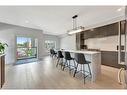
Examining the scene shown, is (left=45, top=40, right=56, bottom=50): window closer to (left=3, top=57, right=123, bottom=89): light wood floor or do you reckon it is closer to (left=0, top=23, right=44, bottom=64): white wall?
(left=0, top=23, right=44, bottom=64): white wall

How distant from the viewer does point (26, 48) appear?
848 cm

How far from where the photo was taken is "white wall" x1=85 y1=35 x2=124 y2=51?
5.45 meters

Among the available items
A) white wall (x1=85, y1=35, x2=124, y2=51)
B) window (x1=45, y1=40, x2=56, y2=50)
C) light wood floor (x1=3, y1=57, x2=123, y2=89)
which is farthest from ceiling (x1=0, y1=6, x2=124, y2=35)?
window (x1=45, y1=40, x2=56, y2=50)

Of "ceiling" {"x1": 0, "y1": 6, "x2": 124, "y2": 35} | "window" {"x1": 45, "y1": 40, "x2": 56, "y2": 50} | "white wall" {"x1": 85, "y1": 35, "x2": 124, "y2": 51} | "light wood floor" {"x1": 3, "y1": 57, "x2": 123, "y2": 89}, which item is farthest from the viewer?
"window" {"x1": 45, "y1": 40, "x2": 56, "y2": 50}

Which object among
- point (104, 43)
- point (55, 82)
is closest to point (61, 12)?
point (55, 82)

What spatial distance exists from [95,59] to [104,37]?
8.70 ft

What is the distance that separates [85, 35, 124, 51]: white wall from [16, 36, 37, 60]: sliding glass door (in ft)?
14.0

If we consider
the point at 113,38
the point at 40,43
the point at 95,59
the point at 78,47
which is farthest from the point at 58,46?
the point at 95,59

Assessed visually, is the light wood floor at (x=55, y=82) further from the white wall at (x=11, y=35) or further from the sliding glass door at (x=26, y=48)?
the sliding glass door at (x=26, y=48)

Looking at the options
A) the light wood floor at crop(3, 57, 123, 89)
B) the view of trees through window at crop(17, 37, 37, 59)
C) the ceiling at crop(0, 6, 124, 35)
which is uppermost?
the ceiling at crop(0, 6, 124, 35)

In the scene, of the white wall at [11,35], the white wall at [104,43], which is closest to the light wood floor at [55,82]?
the white wall at [104,43]

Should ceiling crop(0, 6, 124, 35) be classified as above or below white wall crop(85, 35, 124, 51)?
above

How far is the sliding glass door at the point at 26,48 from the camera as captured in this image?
792 cm

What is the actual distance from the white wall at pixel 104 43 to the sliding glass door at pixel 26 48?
14.0 feet
